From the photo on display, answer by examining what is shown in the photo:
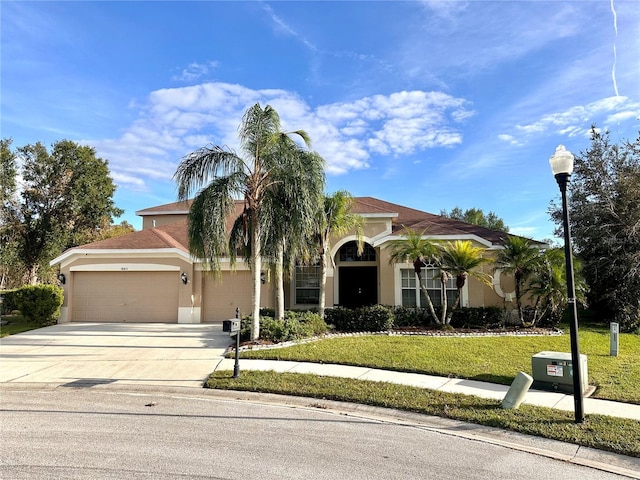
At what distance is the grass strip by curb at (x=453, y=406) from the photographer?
17.7ft

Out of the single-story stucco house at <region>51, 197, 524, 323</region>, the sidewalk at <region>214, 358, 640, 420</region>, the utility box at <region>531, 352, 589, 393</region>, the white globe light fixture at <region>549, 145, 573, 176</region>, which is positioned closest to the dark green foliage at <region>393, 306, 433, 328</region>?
the single-story stucco house at <region>51, 197, 524, 323</region>

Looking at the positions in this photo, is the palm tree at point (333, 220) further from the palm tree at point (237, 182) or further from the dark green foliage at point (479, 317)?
the dark green foliage at point (479, 317)

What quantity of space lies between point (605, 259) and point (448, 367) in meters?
11.9

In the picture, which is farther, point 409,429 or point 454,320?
point 454,320

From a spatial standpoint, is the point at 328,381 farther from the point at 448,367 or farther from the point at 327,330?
the point at 327,330

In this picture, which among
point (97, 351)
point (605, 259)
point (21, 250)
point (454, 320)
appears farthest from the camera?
point (21, 250)

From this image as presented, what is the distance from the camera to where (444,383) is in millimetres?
8086

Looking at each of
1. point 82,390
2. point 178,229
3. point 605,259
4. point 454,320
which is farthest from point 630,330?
point 178,229

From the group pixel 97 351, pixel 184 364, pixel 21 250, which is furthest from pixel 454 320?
pixel 21 250

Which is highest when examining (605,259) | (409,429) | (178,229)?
(178,229)

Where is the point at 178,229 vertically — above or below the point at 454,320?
above

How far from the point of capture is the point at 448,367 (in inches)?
363

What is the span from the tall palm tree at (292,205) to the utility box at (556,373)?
23.1 ft

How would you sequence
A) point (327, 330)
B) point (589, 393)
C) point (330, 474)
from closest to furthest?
point (330, 474)
point (589, 393)
point (327, 330)
